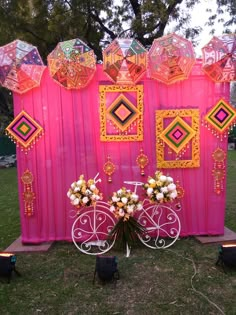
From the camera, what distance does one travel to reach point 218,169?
4.46 meters

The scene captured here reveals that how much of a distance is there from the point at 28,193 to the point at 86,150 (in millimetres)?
1003

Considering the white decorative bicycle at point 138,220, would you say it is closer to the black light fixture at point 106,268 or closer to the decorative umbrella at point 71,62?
the black light fixture at point 106,268

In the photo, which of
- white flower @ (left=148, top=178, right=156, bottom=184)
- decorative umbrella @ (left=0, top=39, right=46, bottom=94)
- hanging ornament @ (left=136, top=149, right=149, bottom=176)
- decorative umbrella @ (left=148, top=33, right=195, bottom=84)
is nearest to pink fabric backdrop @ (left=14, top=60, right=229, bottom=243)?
hanging ornament @ (left=136, top=149, right=149, bottom=176)

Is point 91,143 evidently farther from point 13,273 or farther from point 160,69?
point 13,273

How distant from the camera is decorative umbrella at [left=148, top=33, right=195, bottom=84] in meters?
3.89

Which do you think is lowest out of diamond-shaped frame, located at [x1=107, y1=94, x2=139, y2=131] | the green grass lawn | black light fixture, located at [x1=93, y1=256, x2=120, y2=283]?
the green grass lawn

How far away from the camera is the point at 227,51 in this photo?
13.0 feet

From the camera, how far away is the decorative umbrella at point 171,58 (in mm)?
3895

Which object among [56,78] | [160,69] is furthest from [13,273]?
[160,69]

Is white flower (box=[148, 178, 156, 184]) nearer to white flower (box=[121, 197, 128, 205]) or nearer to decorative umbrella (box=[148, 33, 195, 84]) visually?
white flower (box=[121, 197, 128, 205])

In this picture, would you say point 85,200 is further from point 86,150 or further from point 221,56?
point 221,56

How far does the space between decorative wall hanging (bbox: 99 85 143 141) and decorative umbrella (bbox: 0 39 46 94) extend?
2.88ft

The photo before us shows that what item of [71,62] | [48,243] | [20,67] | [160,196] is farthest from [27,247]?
[71,62]

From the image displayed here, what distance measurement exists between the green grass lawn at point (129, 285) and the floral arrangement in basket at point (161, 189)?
2.35 ft
